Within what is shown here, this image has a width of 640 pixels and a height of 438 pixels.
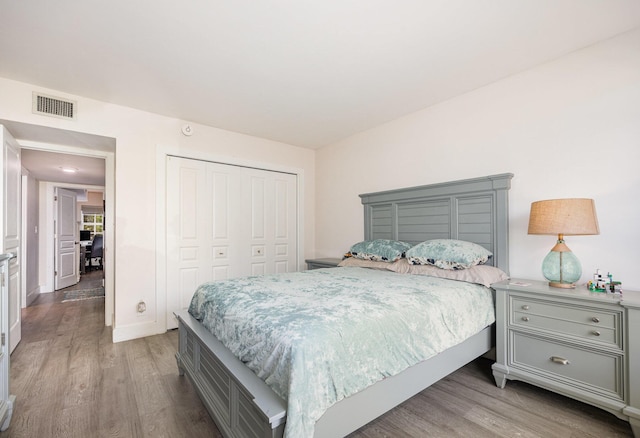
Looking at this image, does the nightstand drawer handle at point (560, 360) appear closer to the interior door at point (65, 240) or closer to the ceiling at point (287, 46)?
the ceiling at point (287, 46)

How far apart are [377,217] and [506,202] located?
147cm

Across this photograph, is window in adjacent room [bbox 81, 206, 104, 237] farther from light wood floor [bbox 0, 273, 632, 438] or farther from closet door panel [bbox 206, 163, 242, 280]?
light wood floor [bbox 0, 273, 632, 438]

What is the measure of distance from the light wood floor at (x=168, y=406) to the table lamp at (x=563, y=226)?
33.0 inches

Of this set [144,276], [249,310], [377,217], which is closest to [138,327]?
[144,276]

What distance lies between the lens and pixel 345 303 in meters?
1.69

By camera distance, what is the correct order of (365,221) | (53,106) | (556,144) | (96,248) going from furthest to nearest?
(96,248) → (365,221) → (53,106) → (556,144)

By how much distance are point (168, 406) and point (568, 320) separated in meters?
2.67

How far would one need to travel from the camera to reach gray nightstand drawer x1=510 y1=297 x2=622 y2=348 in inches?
68.7

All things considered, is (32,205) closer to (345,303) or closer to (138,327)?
(138,327)

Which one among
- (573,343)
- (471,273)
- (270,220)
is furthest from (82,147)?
(573,343)

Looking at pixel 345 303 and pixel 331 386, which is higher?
pixel 345 303

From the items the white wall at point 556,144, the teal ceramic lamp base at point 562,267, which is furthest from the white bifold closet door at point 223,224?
the teal ceramic lamp base at point 562,267

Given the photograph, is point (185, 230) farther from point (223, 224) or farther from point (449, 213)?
point (449, 213)

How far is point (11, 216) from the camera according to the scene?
282cm
